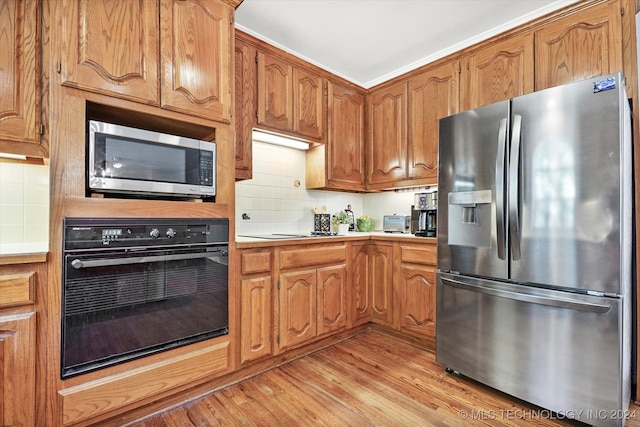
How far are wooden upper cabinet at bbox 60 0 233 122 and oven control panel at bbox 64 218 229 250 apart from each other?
633 millimetres

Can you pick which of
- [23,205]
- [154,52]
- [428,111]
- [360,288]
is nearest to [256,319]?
[360,288]

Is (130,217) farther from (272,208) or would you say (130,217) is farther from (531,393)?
(531,393)

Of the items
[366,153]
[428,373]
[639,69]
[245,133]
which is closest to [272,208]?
[245,133]

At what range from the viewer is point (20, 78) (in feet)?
4.51

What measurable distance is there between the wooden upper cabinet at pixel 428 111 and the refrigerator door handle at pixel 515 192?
37.3 inches

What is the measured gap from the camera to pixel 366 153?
10.7ft

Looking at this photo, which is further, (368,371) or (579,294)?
(368,371)

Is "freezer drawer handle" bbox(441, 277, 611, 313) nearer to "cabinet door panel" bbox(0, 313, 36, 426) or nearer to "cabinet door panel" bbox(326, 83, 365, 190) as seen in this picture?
"cabinet door panel" bbox(326, 83, 365, 190)

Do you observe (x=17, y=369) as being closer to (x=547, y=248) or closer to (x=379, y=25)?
(x=547, y=248)

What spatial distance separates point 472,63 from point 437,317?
6.59 feet

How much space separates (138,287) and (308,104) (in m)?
1.98

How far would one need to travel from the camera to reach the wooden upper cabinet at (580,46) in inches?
72.4

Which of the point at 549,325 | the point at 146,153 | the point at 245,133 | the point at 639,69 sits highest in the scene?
the point at 639,69

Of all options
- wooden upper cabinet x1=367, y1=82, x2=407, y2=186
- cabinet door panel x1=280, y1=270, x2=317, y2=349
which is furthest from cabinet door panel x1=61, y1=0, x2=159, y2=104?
wooden upper cabinet x1=367, y1=82, x2=407, y2=186
